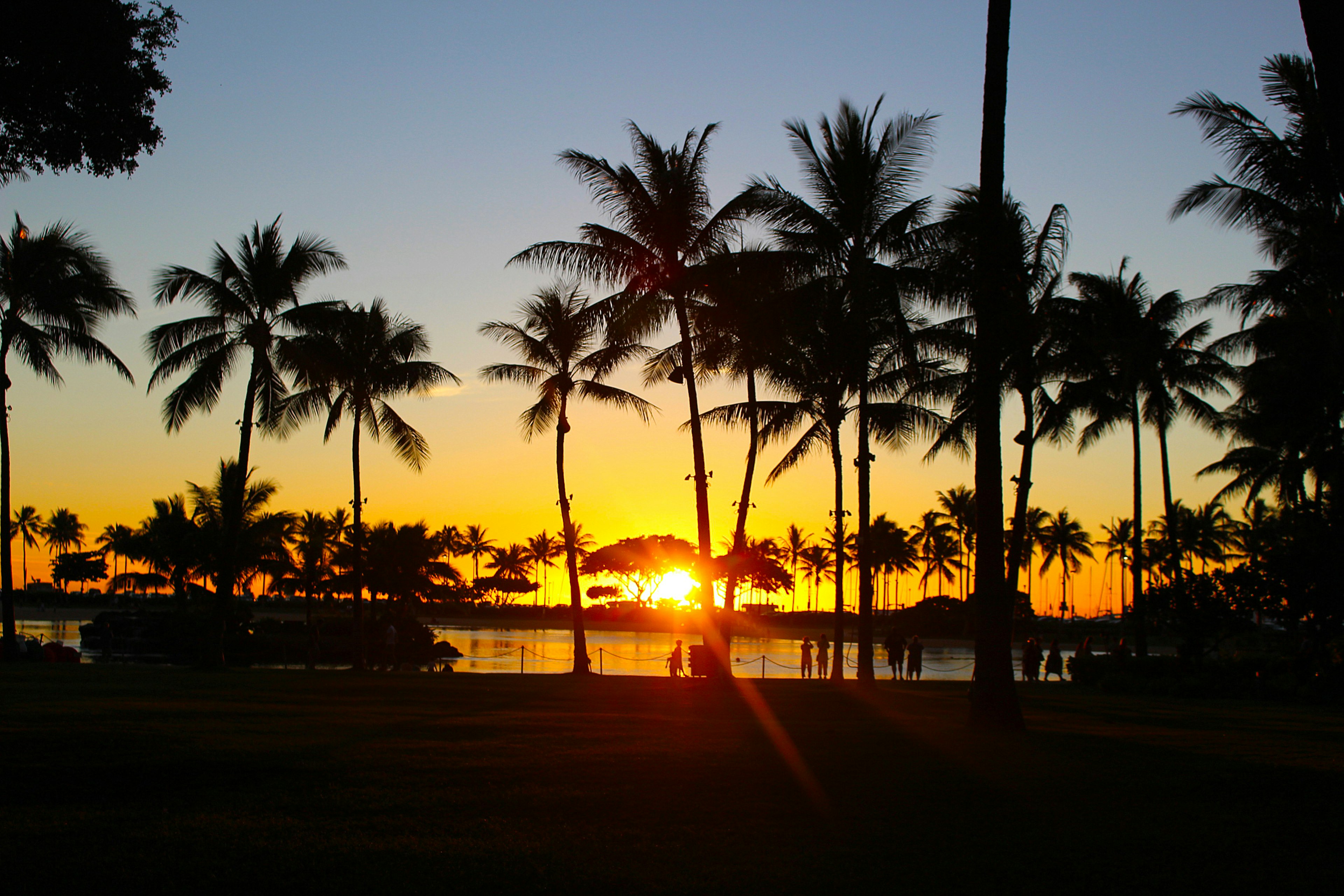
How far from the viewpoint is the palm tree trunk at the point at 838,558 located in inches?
1174

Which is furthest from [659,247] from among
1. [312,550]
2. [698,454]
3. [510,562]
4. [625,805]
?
[510,562]

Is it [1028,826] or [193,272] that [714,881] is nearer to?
[1028,826]

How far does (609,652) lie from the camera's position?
46375 millimetres

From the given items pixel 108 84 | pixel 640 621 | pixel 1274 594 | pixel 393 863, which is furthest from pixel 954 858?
pixel 640 621

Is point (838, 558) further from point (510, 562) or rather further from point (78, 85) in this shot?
point (510, 562)

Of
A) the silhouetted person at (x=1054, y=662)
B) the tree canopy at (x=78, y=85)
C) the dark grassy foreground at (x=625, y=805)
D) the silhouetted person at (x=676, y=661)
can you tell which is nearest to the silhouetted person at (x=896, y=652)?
the silhouetted person at (x=1054, y=662)

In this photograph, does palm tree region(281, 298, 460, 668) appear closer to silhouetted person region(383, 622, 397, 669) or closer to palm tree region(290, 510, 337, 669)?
silhouetted person region(383, 622, 397, 669)

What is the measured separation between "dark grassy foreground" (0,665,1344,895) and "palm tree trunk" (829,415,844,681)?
16.2 m

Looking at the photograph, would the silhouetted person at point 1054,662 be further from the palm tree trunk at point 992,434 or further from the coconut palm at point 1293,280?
the palm tree trunk at point 992,434

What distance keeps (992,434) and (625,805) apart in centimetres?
789

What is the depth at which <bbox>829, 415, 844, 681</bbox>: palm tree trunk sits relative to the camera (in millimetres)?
29812

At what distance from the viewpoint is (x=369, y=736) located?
36.3 feet

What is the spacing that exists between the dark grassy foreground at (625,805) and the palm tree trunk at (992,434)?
0.78 meters

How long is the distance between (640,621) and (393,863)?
311 feet
